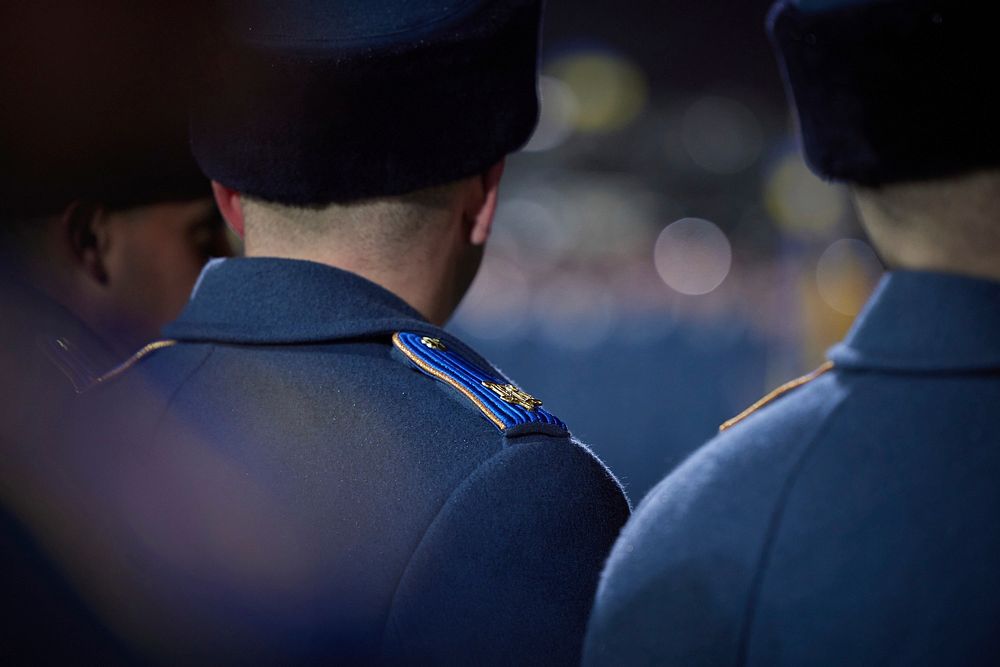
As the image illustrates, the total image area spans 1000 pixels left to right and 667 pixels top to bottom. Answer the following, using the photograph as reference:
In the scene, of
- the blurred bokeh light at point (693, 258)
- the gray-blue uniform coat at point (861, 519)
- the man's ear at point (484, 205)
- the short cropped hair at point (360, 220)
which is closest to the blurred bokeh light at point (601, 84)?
the blurred bokeh light at point (693, 258)

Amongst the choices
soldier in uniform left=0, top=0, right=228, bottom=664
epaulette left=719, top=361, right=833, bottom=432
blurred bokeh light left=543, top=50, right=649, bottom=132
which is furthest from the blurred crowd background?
epaulette left=719, top=361, right=833, bottom=432

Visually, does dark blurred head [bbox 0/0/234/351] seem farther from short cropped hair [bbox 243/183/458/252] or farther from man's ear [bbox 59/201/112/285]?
short cropped hair [bbox 243/183/458/252]

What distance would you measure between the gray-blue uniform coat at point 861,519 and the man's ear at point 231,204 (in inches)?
30.0

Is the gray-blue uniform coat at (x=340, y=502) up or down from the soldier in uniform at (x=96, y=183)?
down

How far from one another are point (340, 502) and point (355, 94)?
0.44m

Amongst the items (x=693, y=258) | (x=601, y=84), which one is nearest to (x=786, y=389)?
(x=601, y=84)

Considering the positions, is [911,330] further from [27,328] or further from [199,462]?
[27,328]

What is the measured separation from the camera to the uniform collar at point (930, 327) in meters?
0.79

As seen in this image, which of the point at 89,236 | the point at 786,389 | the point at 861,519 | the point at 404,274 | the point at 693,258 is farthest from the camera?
the point at 693,258

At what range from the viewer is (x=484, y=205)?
1449 mm

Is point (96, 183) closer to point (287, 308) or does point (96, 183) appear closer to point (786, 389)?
Answer: point (287, 308)

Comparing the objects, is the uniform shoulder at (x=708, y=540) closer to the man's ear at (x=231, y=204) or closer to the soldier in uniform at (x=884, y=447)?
the soldier in uniform at (x=884, y=447)

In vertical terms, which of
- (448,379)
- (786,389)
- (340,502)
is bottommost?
(340,502)

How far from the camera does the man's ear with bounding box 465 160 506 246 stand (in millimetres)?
1432
